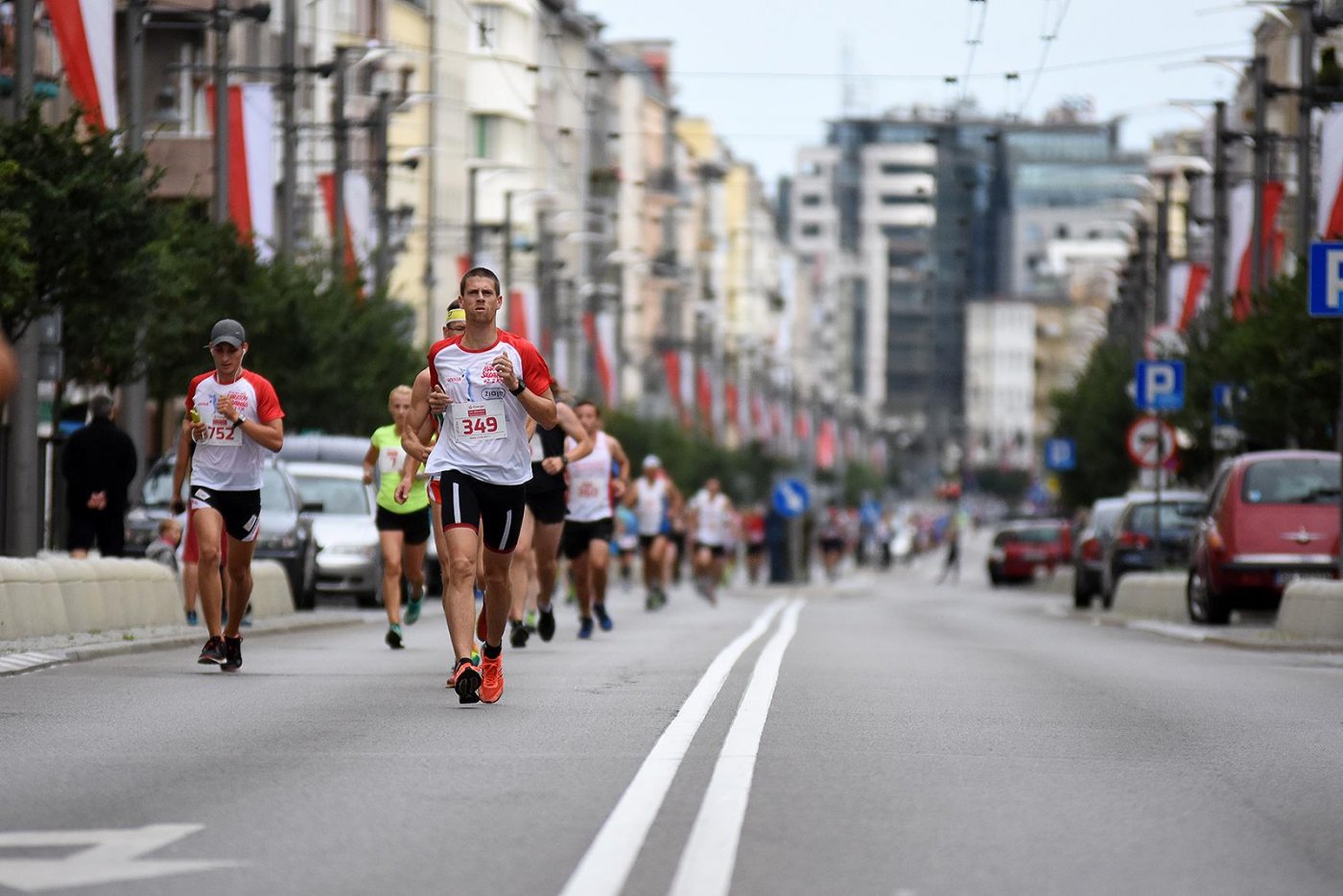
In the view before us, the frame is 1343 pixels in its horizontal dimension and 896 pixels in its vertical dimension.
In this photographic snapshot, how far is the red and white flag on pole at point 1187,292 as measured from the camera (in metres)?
55.3

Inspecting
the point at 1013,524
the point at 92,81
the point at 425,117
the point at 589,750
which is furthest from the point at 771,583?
the point at 589,750

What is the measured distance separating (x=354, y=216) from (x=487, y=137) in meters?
55.8

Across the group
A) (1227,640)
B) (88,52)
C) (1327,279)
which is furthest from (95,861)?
(88,52)

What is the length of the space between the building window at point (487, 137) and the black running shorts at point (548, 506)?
82409 millimetres

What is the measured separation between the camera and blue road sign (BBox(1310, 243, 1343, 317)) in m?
26.2

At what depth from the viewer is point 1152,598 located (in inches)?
1364

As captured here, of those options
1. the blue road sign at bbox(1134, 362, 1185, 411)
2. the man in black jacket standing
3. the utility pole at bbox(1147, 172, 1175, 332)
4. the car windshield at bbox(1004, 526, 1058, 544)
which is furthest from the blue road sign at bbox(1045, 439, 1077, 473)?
the man in black jacket standing

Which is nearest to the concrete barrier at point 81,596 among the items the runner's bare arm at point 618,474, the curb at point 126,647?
the curb at point 126,647

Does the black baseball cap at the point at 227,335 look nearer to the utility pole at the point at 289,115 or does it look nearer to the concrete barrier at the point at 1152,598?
the concrete barrier at the point at 1152,598

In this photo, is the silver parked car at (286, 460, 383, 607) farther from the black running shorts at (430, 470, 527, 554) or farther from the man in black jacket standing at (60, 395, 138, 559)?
the black running shorts at (430, 470, 527, 554)

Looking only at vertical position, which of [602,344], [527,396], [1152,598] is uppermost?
[602,344]

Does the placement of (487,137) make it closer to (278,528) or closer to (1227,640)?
(278,528)

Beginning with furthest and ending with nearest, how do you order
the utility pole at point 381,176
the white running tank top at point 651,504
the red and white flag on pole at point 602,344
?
the red and white flag on pole at point 602,344
the utility pole at point 381,176
the white running tank top at point 651,504

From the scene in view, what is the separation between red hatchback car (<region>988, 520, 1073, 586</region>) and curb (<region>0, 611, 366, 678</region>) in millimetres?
47748
